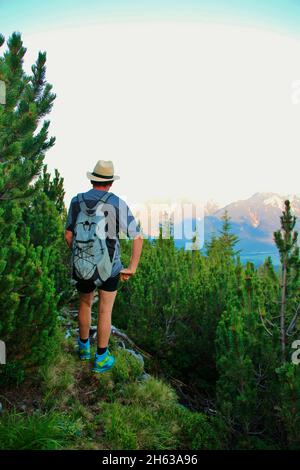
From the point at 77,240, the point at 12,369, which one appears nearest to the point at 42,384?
the point at 12,369

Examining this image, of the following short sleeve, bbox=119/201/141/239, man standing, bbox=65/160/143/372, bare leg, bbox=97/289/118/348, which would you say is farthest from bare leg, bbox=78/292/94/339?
short sleeve, bbox=119/201/141/239

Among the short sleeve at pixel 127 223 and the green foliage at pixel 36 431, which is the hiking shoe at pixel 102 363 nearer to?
the green foliage at pixel 36 431

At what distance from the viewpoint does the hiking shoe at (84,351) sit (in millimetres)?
4848

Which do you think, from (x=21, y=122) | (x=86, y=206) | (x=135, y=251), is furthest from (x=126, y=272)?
(x=21, y=122)

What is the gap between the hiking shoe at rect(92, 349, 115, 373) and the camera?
472 centimetres

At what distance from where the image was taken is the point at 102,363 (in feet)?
15.5

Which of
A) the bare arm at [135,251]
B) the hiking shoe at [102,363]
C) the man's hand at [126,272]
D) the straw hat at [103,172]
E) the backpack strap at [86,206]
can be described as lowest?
the hiking shoe at [102,363]

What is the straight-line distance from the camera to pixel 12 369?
424 centimetres

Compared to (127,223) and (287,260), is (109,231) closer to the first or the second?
(127,223)

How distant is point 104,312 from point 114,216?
1.01 metres

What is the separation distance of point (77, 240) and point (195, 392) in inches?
131

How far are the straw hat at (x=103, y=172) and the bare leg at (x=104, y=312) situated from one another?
3.68 feet

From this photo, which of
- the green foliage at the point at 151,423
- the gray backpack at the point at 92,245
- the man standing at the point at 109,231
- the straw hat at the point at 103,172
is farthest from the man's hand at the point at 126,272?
the green foliage at the point at 151,423

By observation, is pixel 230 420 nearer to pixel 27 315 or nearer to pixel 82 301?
pixel 82 301
